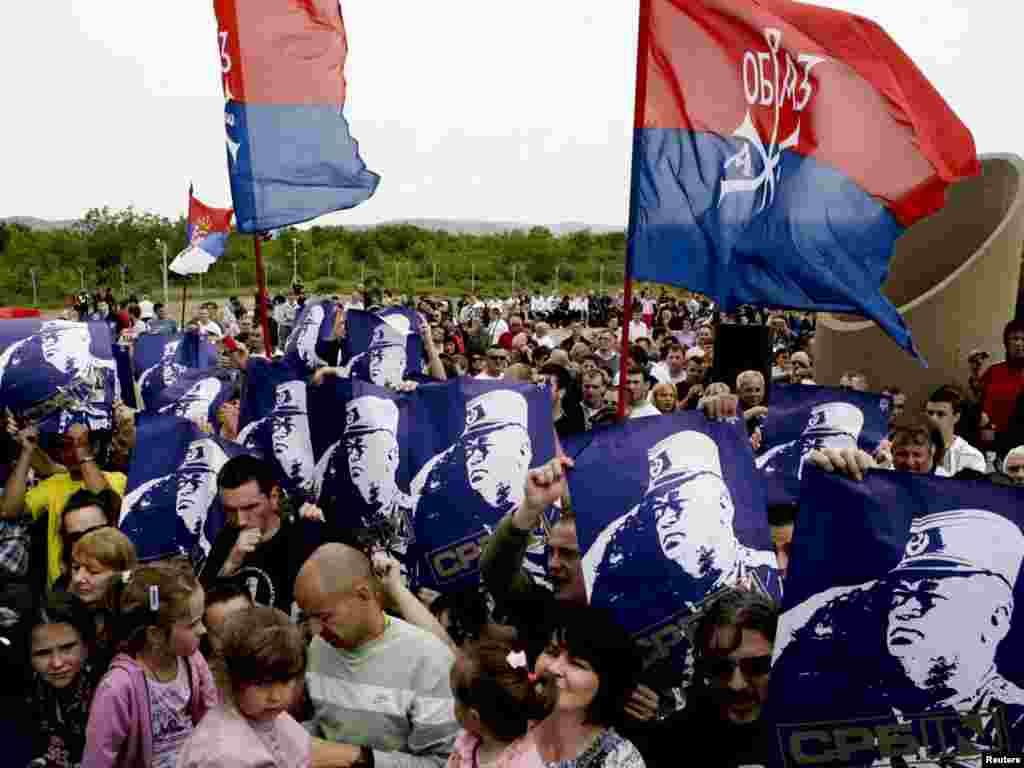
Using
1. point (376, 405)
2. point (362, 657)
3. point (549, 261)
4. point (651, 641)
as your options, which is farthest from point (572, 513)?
point (549, 261)

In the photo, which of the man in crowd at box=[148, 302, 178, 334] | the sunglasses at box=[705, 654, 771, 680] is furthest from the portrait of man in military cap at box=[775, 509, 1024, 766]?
the man in crowd at box=[148, 302, 178, 334]

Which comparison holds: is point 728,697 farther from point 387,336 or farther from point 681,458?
point 387,336

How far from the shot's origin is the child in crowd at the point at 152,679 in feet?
Result: 11.1

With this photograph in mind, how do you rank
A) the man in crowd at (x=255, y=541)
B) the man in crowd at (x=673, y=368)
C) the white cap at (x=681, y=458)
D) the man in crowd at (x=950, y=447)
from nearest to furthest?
1. the white cap at (x=681, y=458)
2. the man in crowd at (x=255, y=541)
3. the man in crowd at (x=950, y=447)
4. the man in crowd at (x=673, y=368)

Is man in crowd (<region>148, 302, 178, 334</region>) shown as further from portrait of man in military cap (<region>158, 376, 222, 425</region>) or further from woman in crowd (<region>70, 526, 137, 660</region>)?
woman in crowd (<region>70, 526, 137, 660</region>)

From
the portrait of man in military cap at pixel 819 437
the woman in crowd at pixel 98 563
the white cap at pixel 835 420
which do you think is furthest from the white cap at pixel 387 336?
the woman in crowd at pixel 98 563

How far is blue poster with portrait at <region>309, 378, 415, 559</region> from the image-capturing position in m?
5.52

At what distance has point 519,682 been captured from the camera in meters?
2.97

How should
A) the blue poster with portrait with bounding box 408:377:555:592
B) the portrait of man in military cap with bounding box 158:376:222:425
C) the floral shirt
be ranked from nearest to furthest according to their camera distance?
the floral shirt → the blue poster with portrait with bounding box 408:377:555:592 → the portrait of man in military cap with bounding box 158:376:222:425

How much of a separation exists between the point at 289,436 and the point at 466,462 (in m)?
1.61

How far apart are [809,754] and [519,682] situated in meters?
0.87

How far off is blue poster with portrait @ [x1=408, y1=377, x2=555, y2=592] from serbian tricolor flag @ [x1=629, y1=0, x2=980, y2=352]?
3.25 ft

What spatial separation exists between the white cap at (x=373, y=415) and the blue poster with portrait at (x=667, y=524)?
1.85m

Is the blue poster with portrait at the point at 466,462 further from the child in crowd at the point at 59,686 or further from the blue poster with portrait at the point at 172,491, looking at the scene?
the child in crowd at the point at 59,686
